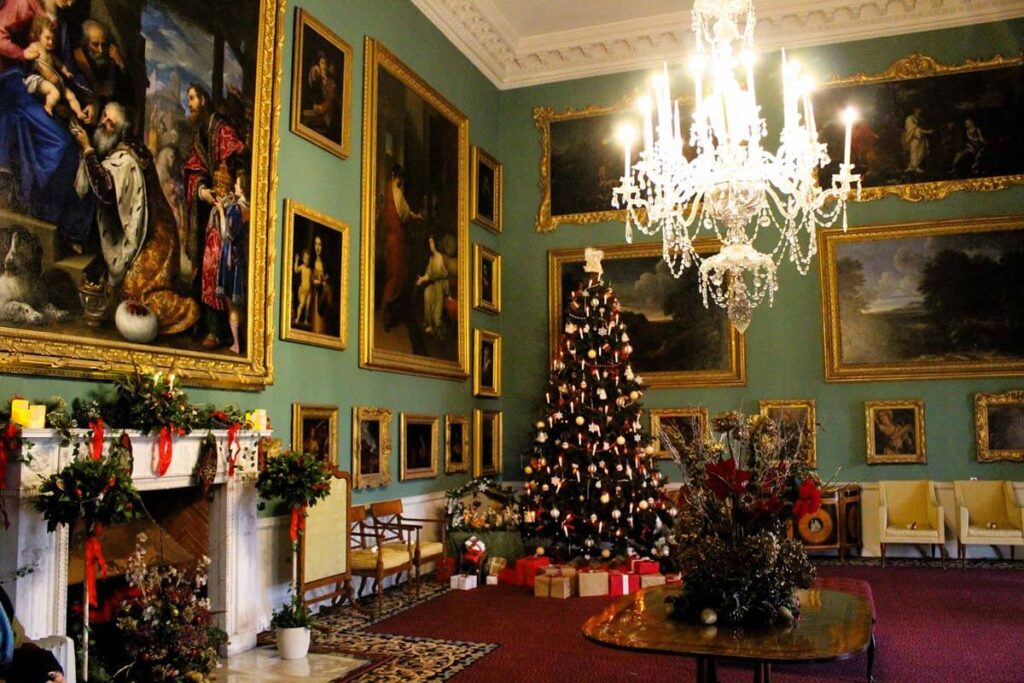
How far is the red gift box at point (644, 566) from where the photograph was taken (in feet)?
33.1

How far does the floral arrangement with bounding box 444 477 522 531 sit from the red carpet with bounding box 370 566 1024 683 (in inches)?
41.9

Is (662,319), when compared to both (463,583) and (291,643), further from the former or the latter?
(291,643)

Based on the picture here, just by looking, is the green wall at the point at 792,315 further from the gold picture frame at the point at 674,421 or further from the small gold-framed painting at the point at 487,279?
the small gold-framed painting at the point at 487,279

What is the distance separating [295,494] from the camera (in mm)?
7285

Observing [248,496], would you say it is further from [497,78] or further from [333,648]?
[497,78]

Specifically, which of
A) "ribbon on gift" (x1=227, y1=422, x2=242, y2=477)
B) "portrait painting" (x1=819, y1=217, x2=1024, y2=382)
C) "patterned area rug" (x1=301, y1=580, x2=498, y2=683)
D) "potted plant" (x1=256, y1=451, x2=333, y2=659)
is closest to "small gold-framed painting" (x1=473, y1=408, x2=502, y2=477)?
"patterned area rug" (x1=301, y1=580, x2=498, y2=683)

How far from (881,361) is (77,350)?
1043cm

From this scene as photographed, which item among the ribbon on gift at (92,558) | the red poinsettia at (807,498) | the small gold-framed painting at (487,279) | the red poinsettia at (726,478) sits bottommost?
the ribbon on gift at (92,558)

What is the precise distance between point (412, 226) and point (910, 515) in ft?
25.4

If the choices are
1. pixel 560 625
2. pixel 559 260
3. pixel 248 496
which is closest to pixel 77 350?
pixel 248 496

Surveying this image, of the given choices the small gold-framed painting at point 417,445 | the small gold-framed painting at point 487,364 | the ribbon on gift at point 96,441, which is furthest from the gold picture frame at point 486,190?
the ribbon on gift at point 96,441

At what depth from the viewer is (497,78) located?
14.3 meters

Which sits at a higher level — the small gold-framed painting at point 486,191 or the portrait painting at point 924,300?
the small gold-framed painting at point 486,191

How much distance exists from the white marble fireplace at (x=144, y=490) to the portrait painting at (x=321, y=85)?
3.47 metres
